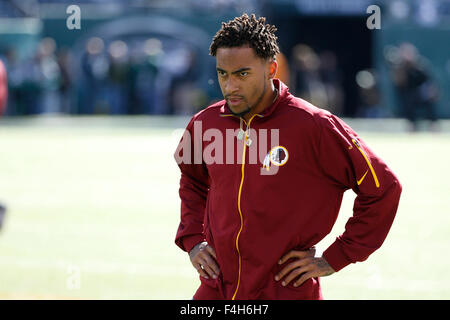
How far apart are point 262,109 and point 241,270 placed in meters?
0.75

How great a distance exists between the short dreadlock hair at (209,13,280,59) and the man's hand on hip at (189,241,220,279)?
945 mm

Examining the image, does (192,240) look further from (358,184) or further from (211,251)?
(358,184)

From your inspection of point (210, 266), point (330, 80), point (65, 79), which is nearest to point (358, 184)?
point (210, 266)

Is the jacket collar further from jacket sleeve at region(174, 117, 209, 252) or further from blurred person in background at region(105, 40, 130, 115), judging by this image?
blurred person in background at region(105, 40, 130, 115)

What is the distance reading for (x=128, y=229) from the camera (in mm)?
10086

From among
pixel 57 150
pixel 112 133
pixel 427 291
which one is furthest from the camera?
pixel 112 133

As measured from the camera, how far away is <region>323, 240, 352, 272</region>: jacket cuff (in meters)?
4.04

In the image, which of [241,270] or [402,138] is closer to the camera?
[241,270]

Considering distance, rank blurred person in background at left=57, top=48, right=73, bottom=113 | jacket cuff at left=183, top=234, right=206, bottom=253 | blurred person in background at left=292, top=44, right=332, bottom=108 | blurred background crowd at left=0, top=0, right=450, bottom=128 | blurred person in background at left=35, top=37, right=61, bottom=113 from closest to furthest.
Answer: jacket cuff at left=183, top=234, right=206, bottom=253 < blurred person in background at left=292, top=44, right=332, bottom=108 < blurred person in background at left=35, top=37, right=61, bottom=113 < blurred background crowd at left=0, top=0, right=450, bottom=128 < blurred person in background at left=57, top=48, right=73, bottom=113

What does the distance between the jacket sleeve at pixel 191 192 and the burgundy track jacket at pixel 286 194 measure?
0.90 feet

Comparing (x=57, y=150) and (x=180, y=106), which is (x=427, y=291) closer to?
(x=57, y=150)

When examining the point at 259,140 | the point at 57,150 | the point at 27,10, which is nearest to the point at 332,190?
the point at 259,140

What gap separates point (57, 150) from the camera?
18.9 m

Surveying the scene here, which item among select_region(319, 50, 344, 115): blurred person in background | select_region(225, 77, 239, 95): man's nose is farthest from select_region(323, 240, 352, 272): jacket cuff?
select_region(319, 50, 344, 115): blurred person in background
